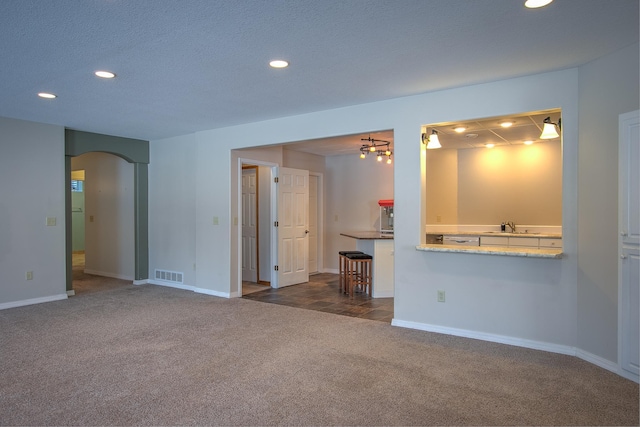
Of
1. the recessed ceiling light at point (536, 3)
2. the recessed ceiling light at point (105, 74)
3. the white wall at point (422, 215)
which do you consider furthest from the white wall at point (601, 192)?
the recessed ceiling light at point (105, 74)

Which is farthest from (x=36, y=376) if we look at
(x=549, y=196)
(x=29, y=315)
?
(x=549, y=196)

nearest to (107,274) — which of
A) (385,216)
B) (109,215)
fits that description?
(109,215)

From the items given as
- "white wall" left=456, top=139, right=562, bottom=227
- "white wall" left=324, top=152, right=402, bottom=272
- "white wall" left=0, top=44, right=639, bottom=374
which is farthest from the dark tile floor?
"white wall" left=456, top=139, right=562, bottom=227

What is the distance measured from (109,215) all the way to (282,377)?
234 inches

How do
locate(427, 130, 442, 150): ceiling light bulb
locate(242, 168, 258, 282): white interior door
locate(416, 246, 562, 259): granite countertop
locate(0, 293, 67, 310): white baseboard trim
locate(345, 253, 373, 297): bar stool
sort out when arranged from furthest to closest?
locate(242, 168, 258, 282): white interior door
locate(345, 253, 373, 297): bar stool
locate(0, 293, 67, 310): white baseboard trim
locate(427, 130, 442, 150): ceiling light bulb
locate(416, 246, 562, 259): granite countertop

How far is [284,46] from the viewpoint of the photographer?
2.91 metres

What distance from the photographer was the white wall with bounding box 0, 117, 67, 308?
5090 millimetres

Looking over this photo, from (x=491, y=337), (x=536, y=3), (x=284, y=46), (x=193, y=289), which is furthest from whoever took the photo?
(x=193, y=289)

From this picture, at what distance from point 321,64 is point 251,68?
59 cm

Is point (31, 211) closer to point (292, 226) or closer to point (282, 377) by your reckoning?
point (292, 226)

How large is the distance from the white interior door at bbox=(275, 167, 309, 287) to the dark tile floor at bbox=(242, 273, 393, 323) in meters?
0.23

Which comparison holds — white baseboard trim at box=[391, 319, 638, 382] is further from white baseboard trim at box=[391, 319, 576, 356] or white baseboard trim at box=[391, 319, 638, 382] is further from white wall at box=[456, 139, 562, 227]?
white wall at box=[456, 139, 562, 227]

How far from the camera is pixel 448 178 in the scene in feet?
22.9

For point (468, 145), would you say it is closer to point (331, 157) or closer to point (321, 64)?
point (331, 157)
